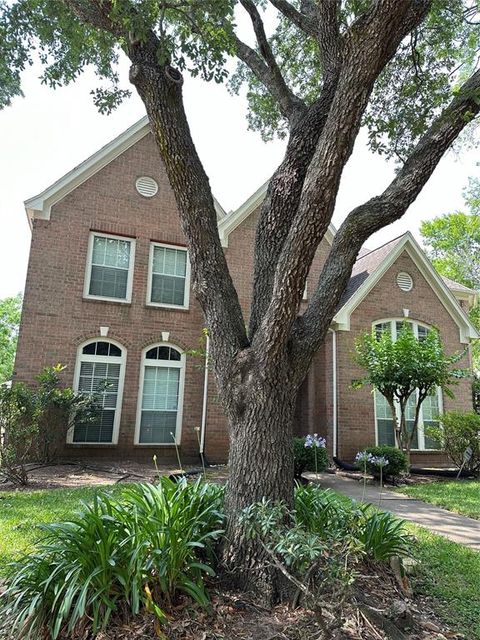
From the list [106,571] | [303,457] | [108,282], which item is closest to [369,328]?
[303,457]

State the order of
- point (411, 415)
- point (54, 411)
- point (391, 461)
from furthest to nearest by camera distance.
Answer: point (411, 415), point (54, 411), point (391, 461)

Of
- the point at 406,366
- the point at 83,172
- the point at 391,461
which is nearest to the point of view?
the point at 391,461

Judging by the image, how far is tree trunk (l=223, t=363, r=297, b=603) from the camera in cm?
321

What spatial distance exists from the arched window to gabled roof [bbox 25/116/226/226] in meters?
4.45

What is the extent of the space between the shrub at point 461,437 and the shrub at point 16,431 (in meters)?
9.21

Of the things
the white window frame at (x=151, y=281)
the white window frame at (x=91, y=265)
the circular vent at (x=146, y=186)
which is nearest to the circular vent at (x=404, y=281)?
the white window frame at (x=151, y=281)

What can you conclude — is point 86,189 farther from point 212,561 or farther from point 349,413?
point 212,561

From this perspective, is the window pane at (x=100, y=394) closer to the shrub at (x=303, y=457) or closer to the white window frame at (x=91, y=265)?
the white window frame at (x=91, y=265)

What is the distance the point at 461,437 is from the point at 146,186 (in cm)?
1034

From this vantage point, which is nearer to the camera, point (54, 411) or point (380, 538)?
point (380, 538)

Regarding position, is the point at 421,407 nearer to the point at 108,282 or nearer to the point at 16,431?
the point at 108,282

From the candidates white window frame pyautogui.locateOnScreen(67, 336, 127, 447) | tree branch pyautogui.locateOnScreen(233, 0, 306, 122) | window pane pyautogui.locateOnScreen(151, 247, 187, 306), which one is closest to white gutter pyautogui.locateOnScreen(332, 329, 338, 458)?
window pane pyautogui.locateOnScreen(151, 247, 187, 306)

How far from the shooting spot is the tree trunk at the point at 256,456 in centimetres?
321

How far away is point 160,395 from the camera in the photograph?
11.4m
